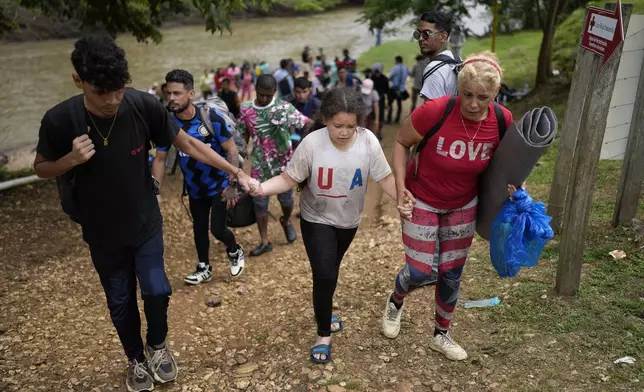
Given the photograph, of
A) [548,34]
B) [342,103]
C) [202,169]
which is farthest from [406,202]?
[548,34]

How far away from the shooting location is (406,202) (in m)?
3.60

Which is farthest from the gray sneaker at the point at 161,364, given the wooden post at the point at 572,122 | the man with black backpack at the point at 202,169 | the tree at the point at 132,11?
the tree at the point at 132,11

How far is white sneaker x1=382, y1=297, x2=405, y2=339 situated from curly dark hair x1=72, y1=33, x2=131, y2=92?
2.33 meters

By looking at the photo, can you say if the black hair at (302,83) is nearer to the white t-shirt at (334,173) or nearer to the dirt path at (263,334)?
the dirt path at (263,334)

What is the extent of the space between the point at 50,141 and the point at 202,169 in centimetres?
224

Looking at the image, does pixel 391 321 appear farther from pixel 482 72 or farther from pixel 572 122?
pixel 572 122

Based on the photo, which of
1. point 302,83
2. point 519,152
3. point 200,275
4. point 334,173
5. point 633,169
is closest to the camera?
point 519,152

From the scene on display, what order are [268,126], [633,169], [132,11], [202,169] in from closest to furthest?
[633,169] < [202,169] < [268,126] < [132,11]

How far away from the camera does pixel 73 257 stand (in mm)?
6340

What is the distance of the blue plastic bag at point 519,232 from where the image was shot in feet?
11.1

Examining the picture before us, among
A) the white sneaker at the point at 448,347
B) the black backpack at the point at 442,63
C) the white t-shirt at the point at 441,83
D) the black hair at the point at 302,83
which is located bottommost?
the white sneaker at the point at 448,347

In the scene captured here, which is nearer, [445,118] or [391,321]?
[445,118]

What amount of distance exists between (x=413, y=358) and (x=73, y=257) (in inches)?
157

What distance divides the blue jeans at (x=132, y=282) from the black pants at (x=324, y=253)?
87cm
